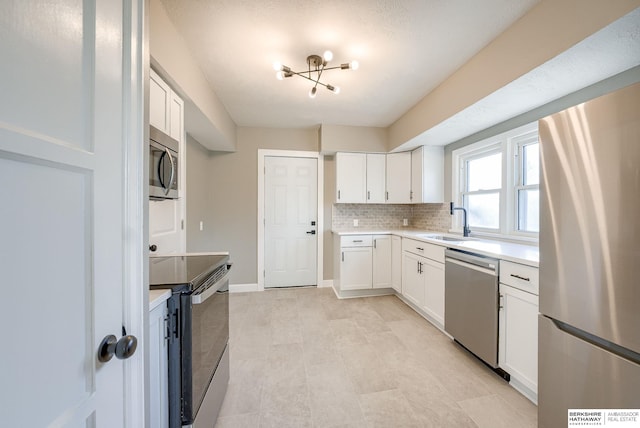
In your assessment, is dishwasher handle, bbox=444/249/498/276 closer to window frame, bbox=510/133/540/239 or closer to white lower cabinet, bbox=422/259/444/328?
white lower cabinet, bbox=422/259/444/328

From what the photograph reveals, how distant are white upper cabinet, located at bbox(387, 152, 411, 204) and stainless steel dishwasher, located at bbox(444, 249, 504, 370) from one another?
4.78 ft

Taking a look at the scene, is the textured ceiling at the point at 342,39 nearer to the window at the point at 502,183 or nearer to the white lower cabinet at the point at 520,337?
the window at the point at 502,183

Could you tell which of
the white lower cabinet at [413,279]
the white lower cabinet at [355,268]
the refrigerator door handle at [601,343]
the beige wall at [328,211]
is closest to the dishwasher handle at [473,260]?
the white lower cabinet at [413,279]

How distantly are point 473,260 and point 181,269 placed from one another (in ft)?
6.94

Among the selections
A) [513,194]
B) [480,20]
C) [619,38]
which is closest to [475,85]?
[480,20]

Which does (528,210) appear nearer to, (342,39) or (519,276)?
(519,276)

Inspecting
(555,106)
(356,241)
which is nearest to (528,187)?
(555,106)

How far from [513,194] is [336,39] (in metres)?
2.18

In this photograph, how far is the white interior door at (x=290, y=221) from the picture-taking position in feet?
12.2

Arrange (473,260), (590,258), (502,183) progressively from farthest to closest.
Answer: (502,183), (473,260), (590,258)

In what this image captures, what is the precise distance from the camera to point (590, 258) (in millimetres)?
1027

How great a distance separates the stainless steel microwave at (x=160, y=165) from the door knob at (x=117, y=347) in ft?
2.21

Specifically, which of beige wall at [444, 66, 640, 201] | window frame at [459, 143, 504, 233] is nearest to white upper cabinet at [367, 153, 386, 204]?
beige wall at [444, 66, 640, 201]

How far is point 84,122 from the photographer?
1.88 ft
